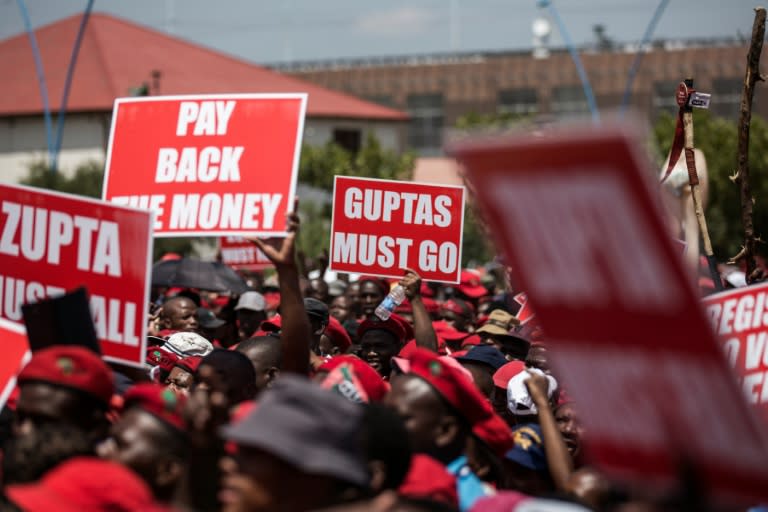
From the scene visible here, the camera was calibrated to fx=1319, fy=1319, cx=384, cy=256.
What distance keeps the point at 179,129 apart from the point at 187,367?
4.27 ft

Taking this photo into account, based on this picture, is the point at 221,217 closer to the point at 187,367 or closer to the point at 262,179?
the point at 262,179

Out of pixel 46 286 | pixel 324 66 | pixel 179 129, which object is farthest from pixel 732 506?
pixel 324 66

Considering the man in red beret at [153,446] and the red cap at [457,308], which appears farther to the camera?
the red cap at [457,308]

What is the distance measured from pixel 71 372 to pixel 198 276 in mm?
7963

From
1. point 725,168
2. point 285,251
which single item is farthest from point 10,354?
point 725,168

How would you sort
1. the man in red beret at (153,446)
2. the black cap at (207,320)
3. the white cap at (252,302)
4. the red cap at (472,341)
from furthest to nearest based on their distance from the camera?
1. the white cap at (252,302)
2. the black cap at (207,320)
3. the red cap at (472,341)
4. the man in red beret at (153,446)

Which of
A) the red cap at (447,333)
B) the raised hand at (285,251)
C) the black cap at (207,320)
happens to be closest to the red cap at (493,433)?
the raised hand at (285,251)

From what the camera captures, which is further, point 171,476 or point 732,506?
point 171,476

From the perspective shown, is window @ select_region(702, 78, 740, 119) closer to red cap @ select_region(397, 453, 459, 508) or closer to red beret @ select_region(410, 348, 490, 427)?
red beret @ select_region(410, 348, 490, 427)

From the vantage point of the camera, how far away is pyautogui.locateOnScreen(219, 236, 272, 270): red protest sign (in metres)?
14.5

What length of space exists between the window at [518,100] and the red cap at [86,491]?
62.6 m

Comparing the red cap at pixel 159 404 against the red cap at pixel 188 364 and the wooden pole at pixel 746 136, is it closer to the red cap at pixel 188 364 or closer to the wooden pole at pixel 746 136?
the red cap at pixel 188 364

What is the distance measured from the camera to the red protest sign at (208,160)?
661 cm

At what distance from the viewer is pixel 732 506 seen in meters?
2.89
